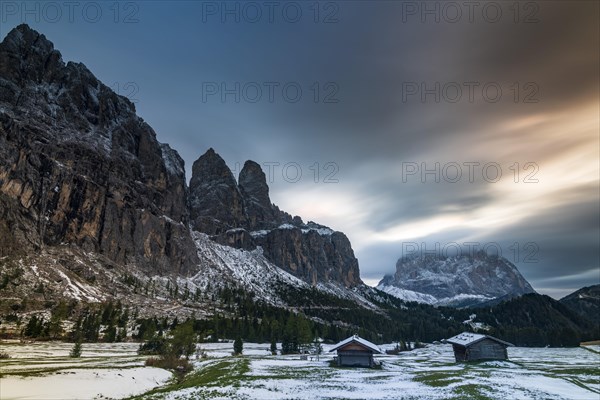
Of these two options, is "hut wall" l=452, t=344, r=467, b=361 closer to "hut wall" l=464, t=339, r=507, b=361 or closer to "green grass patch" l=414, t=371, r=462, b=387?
"hut wall" l=464, t=339, r=507, b=361

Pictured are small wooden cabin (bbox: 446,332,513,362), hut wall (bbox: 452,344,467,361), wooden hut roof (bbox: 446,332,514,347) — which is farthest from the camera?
hut wall (bbox: 452,344,467,361)

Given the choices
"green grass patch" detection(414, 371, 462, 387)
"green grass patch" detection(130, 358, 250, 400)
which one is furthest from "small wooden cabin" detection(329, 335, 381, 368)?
"green grass patch" detection(130, 358, 250, 400)

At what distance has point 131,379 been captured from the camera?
40.2 metres

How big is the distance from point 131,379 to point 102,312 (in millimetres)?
124712

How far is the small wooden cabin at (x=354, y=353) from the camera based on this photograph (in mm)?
70438

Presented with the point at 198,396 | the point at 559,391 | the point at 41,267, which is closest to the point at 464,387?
the point at 559,391

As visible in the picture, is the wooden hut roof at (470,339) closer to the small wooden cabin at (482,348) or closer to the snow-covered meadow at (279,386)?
the small wooden cabin at (482,348)

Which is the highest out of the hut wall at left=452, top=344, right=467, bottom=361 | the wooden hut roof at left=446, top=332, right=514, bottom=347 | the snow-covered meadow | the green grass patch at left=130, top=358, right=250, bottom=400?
the wooden hut roof at left=446, top=332, right=514, bottom=347

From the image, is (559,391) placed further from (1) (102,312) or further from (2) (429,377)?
(1) (102,312)

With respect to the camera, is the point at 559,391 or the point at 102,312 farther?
the point at 102,312

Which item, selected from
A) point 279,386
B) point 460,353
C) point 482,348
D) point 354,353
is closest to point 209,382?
point 279,386

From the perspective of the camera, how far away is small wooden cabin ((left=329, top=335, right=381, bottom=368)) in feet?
231

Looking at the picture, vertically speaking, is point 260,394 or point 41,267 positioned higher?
point 41,267

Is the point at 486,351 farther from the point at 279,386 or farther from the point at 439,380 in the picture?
the point at 279,386
